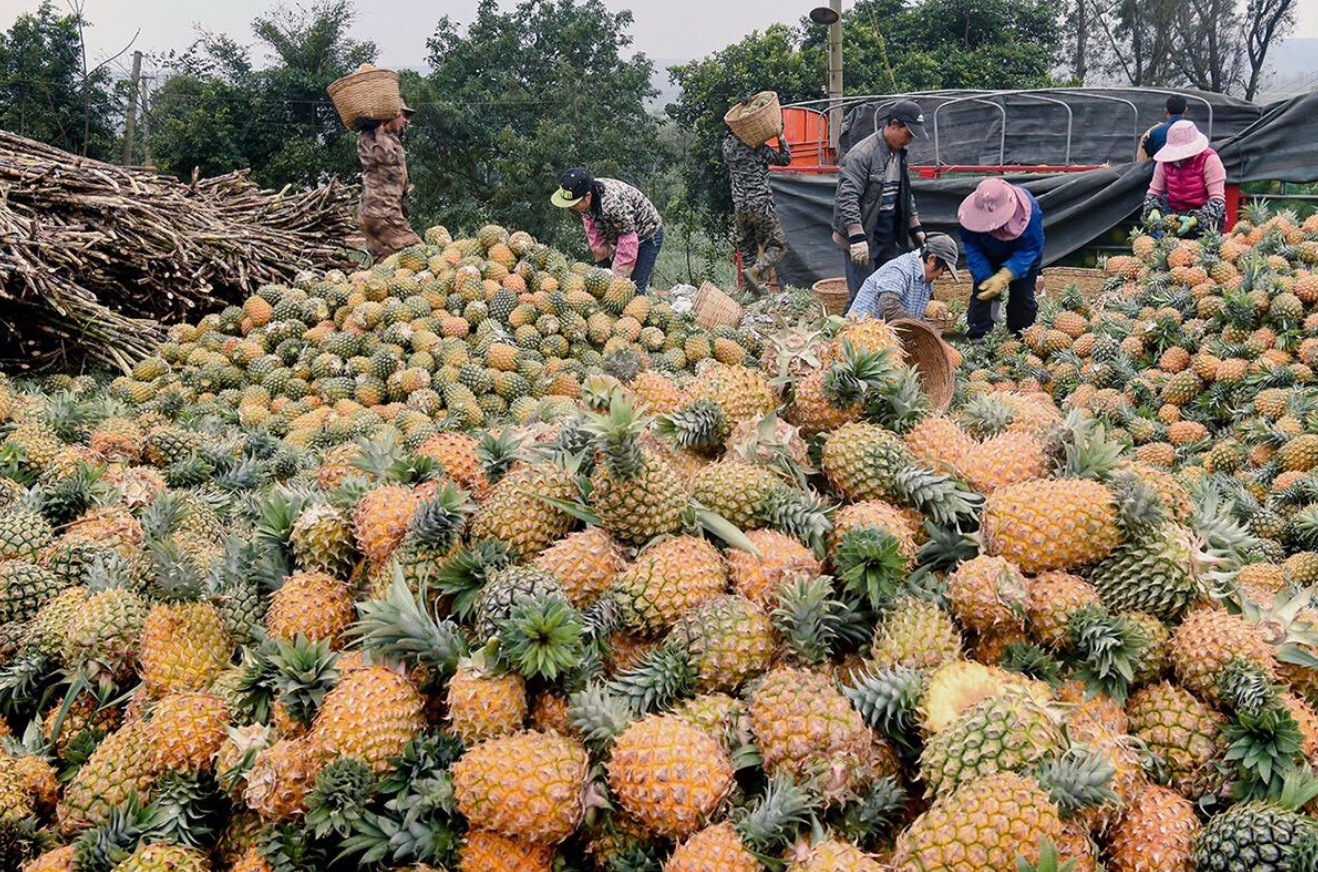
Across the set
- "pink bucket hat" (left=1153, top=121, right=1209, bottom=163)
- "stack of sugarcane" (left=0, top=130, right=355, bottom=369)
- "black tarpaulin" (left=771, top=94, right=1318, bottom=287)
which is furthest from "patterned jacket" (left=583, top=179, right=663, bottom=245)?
"pink bucket hat" (left=1153, top=121, right=1209, bottom=163)

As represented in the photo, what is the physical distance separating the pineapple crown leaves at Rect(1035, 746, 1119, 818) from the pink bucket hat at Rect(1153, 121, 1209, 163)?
9.36m

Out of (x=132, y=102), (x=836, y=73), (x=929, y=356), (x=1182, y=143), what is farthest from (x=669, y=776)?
(x=132, y=102)

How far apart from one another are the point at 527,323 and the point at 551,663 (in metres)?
5.90

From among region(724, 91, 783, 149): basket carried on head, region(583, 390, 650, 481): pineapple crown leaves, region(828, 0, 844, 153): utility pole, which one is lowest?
region(583, 390, 650, 481): pineapple crown leaves

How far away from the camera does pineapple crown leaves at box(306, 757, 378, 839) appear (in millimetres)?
1776

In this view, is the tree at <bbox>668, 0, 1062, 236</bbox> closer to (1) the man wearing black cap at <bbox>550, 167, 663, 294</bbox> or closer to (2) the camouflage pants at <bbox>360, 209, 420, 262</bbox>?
(1) the man wearing black cap at <bbox>550, 167, 663, 294</bbox>

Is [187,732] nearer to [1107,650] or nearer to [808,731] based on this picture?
[808,731]

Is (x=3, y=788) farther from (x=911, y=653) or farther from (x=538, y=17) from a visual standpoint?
(x=538, y=17)

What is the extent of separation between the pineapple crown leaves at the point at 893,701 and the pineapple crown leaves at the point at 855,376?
34.0 inches

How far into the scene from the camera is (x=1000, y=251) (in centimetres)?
858

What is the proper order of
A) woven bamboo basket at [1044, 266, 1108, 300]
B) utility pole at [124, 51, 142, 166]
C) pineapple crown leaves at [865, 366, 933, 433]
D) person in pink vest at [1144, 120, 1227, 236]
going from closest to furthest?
1. pineapple crown leaves at [865, 366, 933, 433]
2. person in pink vest at [1144, 120, 1227, 236]
3. woven bamboo basket at [1044, 266, 1108, 300]
4. utility pole at [124, 51, 142, 166]

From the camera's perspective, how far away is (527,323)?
7.55m

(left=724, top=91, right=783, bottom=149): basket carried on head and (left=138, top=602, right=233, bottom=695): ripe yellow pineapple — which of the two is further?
(left=724, top=91, right=783, bottom=149): basket carried on head

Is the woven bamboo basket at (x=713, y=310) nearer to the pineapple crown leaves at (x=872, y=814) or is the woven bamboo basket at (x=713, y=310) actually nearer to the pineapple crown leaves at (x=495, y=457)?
the pineapple crown leaves at (x=495, y=457)
